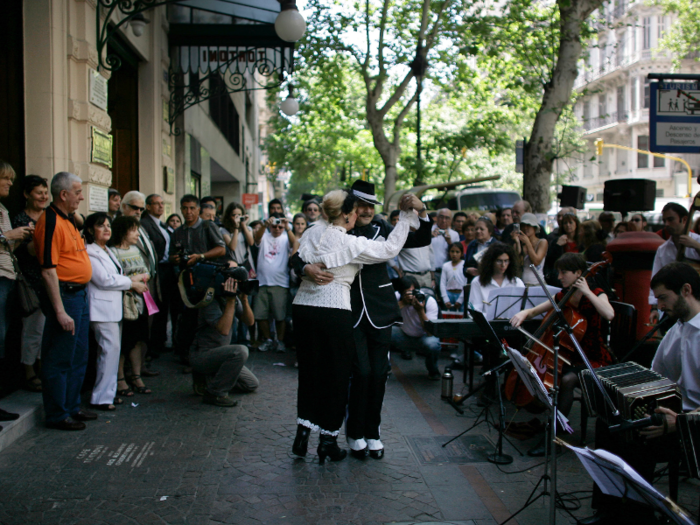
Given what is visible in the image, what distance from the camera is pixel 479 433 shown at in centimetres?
560

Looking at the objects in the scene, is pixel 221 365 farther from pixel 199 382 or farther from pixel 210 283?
pixel 210 283

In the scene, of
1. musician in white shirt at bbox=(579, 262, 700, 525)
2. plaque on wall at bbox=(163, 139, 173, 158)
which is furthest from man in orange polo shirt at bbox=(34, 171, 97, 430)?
plaque on wall at bbox=(163, 139, 173, 158)

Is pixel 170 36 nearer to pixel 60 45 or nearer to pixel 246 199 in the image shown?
pixel 60 45

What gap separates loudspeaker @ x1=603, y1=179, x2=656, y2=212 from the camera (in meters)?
10.2

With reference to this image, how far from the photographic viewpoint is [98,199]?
798 cm

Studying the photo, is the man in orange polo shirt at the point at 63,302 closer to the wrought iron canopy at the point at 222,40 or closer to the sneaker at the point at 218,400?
the sneaker at the point at 218,400

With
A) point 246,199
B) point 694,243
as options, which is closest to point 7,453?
point 694,243

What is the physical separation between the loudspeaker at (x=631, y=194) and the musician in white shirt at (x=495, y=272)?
4.35 m

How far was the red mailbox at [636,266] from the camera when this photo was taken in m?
6.82

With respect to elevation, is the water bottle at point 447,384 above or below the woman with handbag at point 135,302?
below

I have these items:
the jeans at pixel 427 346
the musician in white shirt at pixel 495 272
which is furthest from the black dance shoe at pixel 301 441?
the jeans at pixel 427 346

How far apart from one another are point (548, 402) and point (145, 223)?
6.23 meters

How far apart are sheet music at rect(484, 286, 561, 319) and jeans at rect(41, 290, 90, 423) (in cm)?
375

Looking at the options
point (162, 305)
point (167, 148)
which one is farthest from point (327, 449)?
point (167, 148)
